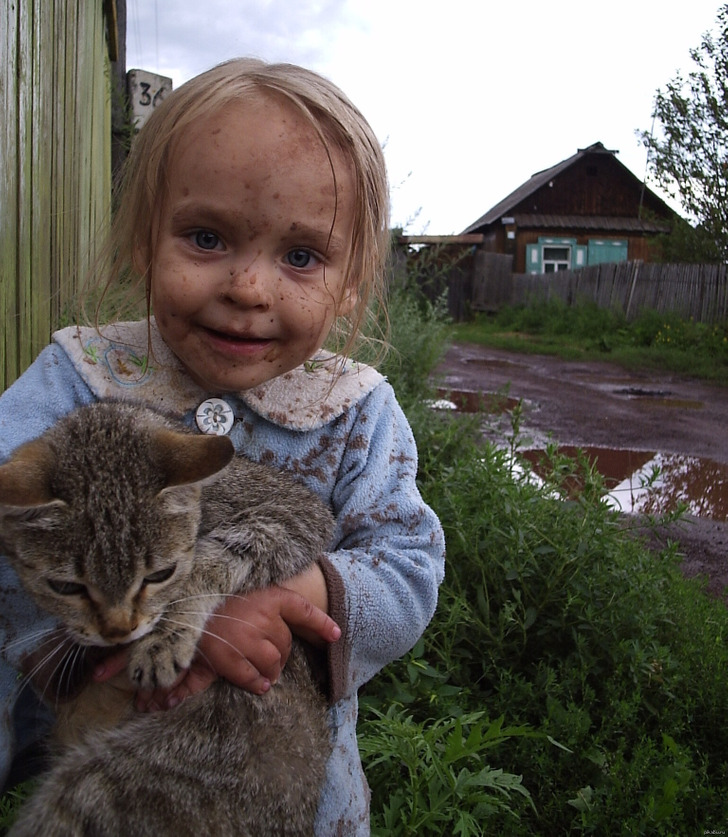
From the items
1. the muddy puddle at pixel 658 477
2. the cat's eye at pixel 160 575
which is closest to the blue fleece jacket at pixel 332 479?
the cat's eye at pixel 160 575

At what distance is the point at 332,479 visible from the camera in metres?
2.19

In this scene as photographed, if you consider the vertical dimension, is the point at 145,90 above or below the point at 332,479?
above

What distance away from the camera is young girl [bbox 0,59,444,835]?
1858mm

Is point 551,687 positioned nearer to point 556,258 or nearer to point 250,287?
point 250,287

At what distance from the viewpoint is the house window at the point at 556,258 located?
3081cm

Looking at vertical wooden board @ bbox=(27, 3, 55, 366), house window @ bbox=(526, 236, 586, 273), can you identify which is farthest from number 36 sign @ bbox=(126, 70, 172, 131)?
house window @ bbox=(526, 236, 586, 273)

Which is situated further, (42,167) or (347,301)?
(42,167)

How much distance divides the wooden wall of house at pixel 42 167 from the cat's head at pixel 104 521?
5.22 feet

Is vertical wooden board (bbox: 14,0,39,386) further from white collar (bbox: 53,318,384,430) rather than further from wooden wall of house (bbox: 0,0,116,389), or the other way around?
white collar (bbox: 53,318,384,430)

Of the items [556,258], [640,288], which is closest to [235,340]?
[640,288]

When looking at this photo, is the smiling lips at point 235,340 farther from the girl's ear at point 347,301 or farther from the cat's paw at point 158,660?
the cat's paw at point 158,660

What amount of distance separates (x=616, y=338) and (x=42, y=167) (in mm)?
15159

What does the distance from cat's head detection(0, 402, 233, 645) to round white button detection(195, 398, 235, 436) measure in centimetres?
26

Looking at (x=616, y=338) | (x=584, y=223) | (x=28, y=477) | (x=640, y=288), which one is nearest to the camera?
(x=28, y=477)
